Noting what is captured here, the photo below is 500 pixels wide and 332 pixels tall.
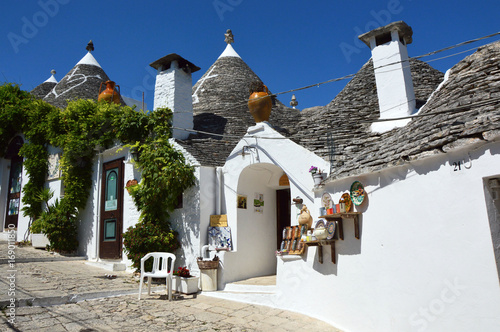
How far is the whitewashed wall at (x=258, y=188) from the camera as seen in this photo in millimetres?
7285

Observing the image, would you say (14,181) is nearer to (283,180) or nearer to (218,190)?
(218,190)

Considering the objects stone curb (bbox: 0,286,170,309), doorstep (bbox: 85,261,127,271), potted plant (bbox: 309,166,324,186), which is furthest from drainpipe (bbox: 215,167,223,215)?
doorstep (bbox: 85,261,127,271)

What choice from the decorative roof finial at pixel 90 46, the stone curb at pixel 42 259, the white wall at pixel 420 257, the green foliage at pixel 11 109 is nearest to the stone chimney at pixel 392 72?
the white wall at pixel 420 257

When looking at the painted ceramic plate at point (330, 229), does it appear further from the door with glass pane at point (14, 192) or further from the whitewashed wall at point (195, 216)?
the door with glass pane at point (14, 192)

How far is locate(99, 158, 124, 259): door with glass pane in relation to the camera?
33.1 ft

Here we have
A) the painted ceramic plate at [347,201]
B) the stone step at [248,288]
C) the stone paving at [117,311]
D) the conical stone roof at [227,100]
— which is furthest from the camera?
the conical stone roof at [227,100]

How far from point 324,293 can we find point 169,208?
464cm

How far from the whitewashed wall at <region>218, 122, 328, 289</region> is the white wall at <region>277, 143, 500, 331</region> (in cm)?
165

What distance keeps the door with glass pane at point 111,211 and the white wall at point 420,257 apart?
21.5ft

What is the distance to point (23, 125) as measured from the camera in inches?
501

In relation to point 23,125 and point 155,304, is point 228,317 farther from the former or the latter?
point 23,125

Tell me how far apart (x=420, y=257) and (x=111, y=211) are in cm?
873

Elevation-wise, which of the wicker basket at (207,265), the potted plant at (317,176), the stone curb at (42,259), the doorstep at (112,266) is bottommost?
the doorstep at (112,266)

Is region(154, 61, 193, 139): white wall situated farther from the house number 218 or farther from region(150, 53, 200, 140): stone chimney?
the house number 218
